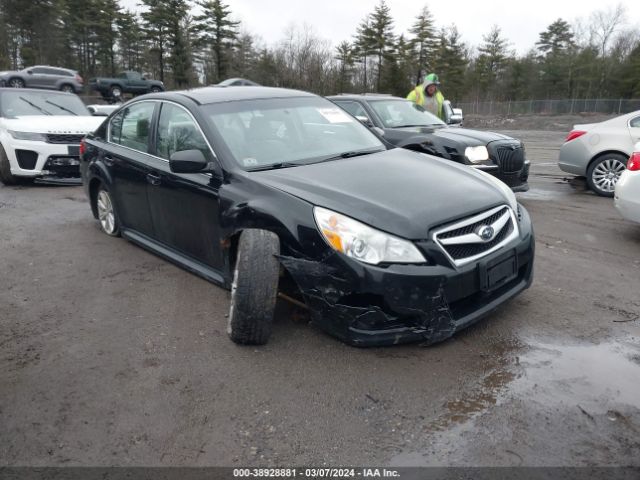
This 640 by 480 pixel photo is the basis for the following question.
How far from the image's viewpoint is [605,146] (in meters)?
8.59

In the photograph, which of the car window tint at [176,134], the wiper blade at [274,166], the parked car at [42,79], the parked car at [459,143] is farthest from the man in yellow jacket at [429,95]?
the parked car at [42,79]

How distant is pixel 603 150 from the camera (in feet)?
28.2

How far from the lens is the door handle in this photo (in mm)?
4534

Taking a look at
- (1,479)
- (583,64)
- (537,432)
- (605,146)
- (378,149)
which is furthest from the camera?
(583,64)

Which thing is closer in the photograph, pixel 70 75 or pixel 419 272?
pixel 419 272

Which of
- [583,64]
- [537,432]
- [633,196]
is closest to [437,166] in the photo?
[537,432]

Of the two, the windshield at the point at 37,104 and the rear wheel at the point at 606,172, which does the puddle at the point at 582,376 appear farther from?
the windshield at the point at 37,104

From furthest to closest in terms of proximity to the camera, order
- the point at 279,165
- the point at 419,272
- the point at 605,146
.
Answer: the point at 605,146, the point at 279,165, the point at 419,272

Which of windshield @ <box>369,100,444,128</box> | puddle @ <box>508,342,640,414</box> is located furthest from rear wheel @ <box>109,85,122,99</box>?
puddle @ <box>508,342,640,414</box>

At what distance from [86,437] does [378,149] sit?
3.15 m

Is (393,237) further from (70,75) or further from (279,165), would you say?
(70,75)

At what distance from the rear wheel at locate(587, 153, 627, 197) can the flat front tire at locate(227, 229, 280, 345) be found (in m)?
7.37

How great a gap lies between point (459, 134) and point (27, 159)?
728cm

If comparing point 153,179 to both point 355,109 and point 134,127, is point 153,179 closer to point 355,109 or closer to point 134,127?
Result: point 134,127
